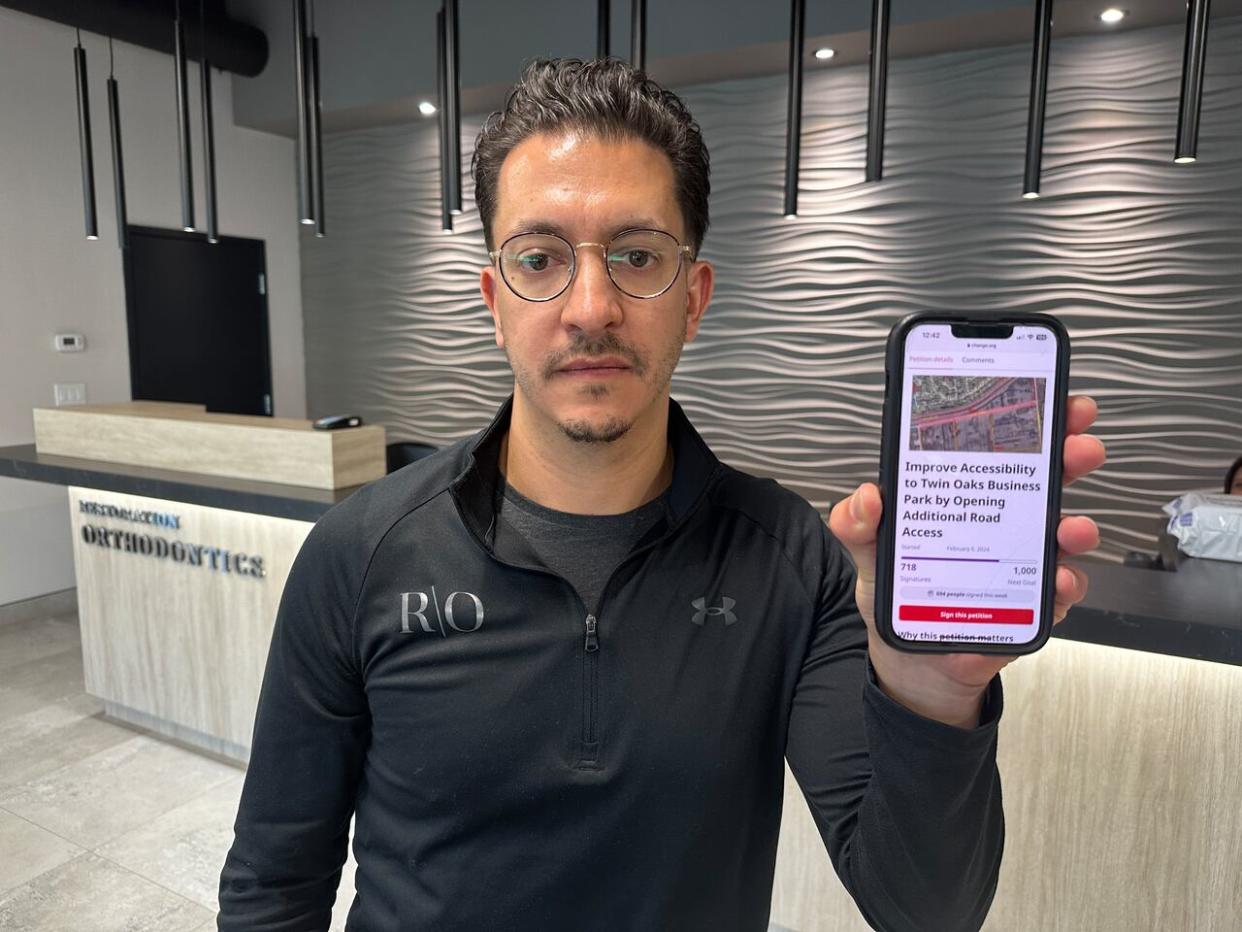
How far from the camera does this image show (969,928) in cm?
80

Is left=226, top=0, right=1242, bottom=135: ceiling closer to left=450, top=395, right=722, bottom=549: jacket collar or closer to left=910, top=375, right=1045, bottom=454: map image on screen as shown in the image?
left=450, top=395, right=722, bottom=549: jacket collar

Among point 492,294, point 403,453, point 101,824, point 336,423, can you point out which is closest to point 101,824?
point 101,824

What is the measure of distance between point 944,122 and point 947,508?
413cm

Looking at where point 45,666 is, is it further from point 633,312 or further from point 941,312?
point 941,312

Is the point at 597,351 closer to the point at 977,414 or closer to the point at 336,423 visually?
the point at 977,414

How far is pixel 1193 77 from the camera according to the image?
1.88m

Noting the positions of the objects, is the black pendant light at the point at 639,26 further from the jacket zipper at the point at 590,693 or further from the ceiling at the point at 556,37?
the jacket zipper at the point at 590,693

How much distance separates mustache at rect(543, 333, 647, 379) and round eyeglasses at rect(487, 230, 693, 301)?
0.19 ft

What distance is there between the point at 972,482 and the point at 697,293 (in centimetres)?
48

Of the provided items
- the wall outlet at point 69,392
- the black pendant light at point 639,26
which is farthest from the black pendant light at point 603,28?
the wall outlet at point 69,392

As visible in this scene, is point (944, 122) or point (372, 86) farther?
point (372, 86)

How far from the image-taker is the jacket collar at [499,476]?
100 centimetres

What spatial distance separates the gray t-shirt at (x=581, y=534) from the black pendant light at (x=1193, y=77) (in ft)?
5.59

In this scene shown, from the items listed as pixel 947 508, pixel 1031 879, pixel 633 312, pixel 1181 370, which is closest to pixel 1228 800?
pixel 1031 879
